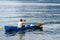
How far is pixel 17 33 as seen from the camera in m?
31.9

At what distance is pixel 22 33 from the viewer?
104 feet

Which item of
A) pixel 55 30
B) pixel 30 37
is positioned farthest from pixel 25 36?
pixel 55 30

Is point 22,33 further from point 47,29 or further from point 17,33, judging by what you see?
point 47,29

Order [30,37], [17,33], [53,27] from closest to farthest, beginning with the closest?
[30,37], [17,33], [53,27]

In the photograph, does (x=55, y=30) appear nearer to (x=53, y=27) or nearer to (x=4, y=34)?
(x=53, y=27)

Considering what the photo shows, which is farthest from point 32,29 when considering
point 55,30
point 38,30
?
point 55,30

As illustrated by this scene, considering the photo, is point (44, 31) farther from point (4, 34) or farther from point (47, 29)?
point (4, 34)

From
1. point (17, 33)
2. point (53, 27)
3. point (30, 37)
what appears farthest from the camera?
point (53, 27)

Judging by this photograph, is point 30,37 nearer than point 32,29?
Yes

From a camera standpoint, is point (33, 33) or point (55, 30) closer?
point (33, 33)

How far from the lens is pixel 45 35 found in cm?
3078

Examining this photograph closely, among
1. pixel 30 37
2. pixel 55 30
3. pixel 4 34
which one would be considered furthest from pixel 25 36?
pixel 55 30

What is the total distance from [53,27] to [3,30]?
6.51 meters

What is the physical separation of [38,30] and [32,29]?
2.74ft
